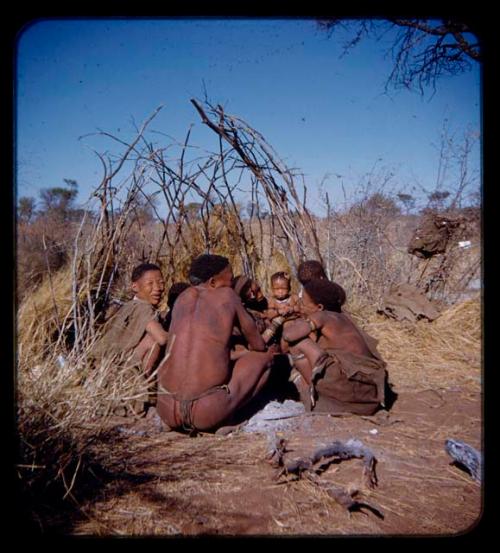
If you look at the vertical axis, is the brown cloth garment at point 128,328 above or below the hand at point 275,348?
above

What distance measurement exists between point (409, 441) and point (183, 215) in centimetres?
400

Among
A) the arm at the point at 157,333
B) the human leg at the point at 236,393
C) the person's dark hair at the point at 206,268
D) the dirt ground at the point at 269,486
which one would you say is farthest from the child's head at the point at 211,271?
the dirt ground at the point at 269,486

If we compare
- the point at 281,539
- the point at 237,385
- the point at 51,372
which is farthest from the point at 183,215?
the point at 281,539

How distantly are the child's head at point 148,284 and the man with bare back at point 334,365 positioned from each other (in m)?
1.41

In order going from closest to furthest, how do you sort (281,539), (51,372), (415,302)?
1. (281,539)
2. (51,372)
3. (415,302)

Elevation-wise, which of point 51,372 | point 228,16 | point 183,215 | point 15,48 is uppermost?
point 228,16

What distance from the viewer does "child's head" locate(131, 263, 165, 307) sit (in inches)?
197

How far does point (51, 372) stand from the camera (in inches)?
124

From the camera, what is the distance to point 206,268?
169 inches

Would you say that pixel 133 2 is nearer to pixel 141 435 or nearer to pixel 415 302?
pixel 141 435

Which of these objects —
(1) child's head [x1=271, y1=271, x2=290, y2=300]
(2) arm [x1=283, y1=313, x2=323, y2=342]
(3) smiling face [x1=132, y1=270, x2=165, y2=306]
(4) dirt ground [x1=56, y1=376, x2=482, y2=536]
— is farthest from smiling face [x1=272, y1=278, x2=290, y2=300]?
(4) dirt ground [x1=56, y1=376, x2=482, y2=536]

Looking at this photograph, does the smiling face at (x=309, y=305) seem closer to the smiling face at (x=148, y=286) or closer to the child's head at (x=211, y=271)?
the child's head at (x=211, y=271)

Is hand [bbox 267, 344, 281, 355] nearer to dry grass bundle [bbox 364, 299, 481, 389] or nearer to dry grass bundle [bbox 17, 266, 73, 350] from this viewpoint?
A: dry grass bundle [bbox 364, 299, 481, 389]

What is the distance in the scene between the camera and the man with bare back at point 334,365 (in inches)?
168
